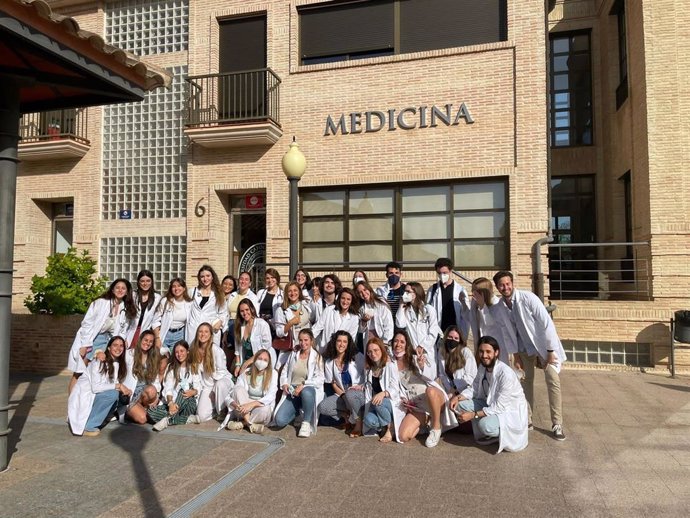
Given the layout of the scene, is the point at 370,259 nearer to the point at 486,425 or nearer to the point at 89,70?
the point at 486,425

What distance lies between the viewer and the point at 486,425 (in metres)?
5.18

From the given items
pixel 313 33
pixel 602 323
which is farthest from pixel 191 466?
pixel 313 33

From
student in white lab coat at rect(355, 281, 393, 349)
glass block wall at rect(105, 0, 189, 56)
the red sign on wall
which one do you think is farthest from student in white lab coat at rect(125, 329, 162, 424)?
glass block wall at rect(105, 0, 189, 56)

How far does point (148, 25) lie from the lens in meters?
13.0

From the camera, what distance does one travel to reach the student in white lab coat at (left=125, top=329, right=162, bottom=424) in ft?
20.4

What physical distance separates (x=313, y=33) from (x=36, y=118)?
743cm

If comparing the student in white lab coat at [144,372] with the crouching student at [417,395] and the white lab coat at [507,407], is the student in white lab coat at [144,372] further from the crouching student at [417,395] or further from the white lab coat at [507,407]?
the white lab coat at [507,407]

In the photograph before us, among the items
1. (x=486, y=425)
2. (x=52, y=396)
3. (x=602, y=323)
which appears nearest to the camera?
(x=486, y=425)

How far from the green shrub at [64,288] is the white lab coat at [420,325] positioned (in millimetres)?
6904

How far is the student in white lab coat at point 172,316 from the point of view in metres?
6.92

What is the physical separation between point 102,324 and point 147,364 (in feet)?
2.69

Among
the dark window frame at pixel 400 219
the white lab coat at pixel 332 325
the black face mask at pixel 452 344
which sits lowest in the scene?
the black face mask at pixel 452 344

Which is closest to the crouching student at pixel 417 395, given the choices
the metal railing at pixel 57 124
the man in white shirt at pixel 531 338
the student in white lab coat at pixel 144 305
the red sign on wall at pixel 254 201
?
the man in white shirt at pixel 531 338

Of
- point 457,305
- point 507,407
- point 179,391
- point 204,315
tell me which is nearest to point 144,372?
point 179,391
